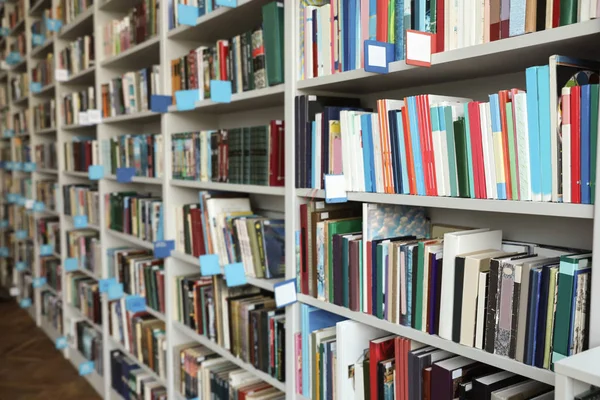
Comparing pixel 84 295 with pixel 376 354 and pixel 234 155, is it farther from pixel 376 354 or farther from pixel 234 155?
pixel 376 354

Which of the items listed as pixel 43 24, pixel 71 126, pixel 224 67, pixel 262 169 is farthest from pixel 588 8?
pixel 43 24

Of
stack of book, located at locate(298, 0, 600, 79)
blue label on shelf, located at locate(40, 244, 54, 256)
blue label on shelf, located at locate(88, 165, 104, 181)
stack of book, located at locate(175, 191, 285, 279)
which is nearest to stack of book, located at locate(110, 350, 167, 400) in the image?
stack of book, located at locate(175, 191, 285, 279)

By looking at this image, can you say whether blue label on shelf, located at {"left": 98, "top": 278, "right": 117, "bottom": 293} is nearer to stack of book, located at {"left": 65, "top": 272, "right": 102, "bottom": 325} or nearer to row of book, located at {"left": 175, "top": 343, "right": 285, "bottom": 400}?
stack of book, located at {"left": 65, "top": 272, "right": 102, "bottom": 325}

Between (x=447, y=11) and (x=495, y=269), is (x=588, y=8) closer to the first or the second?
(x=447, y=11)

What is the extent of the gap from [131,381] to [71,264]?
1188mm

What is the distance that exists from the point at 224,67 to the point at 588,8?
4.80ft

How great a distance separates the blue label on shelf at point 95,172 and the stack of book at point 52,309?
5.27 feet

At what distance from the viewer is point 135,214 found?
3041mm

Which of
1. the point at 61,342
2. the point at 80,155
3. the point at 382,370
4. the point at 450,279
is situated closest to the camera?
the point at 450,279

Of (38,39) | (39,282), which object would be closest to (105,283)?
(39,282)

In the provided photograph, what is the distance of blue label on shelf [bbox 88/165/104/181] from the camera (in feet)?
10.7

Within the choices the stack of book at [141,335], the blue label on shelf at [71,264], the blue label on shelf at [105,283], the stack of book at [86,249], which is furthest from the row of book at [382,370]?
the blue label on shelf at [71,264]

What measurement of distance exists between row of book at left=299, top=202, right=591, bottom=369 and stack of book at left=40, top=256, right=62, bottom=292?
10.9 ft

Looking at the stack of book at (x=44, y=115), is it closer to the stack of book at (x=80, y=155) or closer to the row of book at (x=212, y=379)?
the stack of book at (x=80, y=155)
